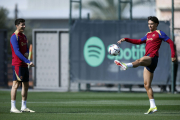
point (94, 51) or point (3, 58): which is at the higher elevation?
point (94, 51)

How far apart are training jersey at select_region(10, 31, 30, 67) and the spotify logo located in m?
8.45

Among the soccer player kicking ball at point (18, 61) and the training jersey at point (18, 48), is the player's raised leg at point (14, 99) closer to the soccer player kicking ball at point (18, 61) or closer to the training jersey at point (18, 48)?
the soccer player kicking ball at point (18, 61)

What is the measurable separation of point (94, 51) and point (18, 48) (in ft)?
29.1

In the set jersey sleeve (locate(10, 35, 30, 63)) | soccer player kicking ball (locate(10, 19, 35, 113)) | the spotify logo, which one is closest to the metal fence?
the spotify logo

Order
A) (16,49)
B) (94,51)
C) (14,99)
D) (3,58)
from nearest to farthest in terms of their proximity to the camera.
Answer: (16,49) → (14,99) → (94,51) → (3,58)

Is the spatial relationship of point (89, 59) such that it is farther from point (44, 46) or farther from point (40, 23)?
point (40, 23)

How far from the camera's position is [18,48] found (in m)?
8.95

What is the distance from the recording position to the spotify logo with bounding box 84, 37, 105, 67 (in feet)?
57.5

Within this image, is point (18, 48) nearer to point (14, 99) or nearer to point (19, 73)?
point (19, 73)

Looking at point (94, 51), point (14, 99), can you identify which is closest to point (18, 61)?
point (14, 99)

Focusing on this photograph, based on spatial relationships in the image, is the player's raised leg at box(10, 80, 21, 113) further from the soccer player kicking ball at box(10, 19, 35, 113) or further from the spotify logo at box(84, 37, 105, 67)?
the spotify logo at box(84, 37, 105, 67)

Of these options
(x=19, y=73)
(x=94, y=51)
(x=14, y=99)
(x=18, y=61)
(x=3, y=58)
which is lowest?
(x=14, y=99)

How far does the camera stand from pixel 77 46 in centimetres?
1772

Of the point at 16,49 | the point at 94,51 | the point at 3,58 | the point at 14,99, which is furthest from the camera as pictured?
the point at 3,58
